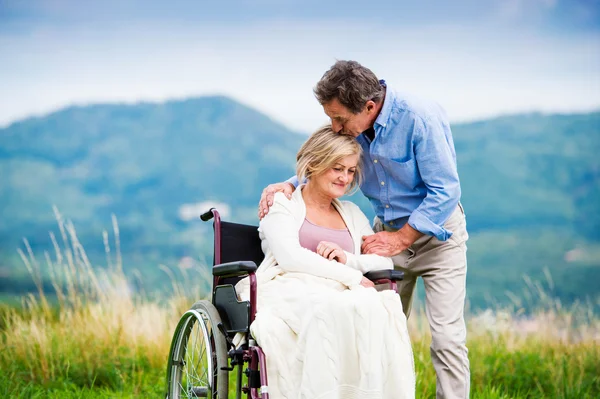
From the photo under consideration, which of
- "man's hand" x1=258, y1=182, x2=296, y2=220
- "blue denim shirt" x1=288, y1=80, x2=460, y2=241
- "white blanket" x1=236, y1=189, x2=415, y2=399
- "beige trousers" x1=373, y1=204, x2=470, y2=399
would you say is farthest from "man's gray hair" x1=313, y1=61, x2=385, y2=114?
"white blanket" x1=236, y1=189, x2=415, y2=399

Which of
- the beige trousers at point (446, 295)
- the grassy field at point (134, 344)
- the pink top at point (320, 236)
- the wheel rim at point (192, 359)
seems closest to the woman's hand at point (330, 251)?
the pink top at point (320, 236)

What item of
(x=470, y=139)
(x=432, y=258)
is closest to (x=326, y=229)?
(x=432, y=258)

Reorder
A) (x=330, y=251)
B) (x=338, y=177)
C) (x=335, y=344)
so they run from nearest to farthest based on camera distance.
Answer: (x=335, y=344) < (x=330, y=251) < (x=338, y=177)

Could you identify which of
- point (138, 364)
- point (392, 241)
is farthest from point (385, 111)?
point (138, 364)

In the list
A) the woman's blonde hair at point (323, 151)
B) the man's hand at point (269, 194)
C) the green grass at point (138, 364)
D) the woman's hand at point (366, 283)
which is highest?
the woman's blonde hair at point (323, 151)

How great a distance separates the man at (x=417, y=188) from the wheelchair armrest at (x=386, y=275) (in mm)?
174

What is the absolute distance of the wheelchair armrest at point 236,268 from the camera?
9.20ft

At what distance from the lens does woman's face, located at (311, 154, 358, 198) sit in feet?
10.6

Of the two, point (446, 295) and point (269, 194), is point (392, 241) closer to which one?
point (446, 295)

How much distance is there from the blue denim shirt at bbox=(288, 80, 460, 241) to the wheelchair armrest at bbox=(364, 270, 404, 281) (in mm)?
242

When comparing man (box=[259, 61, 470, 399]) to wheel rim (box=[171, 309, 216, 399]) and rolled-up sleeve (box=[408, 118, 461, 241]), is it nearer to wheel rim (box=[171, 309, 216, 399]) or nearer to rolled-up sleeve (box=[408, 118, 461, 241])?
rolled-up sleeve (box=[408, 118, 461, 241])

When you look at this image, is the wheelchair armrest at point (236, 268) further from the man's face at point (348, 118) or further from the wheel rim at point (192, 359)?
the man's face at point (348, 118)

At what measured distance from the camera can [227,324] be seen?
308 centimetres

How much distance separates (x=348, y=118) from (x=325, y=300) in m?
0.85
